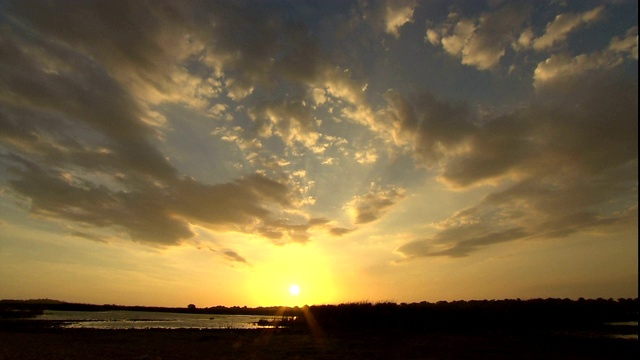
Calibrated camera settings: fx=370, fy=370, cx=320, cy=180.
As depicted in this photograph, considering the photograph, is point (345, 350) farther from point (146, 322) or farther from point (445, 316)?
point (146, 322)

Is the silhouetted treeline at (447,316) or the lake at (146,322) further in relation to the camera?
the lake at (146,322)

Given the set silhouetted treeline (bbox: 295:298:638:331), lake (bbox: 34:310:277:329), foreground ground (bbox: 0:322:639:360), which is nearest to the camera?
foreground ground (bbox: 0:322:639:360)

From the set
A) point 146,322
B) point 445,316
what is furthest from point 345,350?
point 146,322

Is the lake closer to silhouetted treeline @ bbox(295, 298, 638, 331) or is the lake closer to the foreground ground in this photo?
silhouetted treeline @ bbox(295, 298, 638, 331)

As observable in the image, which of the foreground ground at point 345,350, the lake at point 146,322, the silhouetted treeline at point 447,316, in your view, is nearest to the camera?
the foreground ground at point 345,350

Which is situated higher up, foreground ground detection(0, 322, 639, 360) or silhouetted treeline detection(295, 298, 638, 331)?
silhouetted treeline detection(295, 298, 638, 331)

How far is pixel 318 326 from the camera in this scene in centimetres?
5100

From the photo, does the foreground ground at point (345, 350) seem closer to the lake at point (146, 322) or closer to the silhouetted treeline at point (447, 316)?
the silhouetted treeline at point (447, 316)

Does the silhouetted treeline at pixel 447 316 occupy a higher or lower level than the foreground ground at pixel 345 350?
higher

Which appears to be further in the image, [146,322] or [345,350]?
[146,322]

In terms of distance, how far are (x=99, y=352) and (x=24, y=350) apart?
5.10 m

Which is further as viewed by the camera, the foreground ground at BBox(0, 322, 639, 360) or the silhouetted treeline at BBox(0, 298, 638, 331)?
the silhouetted treeline at BBox(0, 298, 638, 331)

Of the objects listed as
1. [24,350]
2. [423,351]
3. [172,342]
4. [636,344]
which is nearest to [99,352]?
[24,350]

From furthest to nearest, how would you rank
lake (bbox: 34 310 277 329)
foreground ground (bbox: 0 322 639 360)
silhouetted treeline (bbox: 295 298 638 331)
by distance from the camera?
1. lake (bbox: 34 310 277 329)
2. silhouetted treeline (bbox: 295 298 638 331)
3. foreground ground (bbox: 0 322 639 360)
